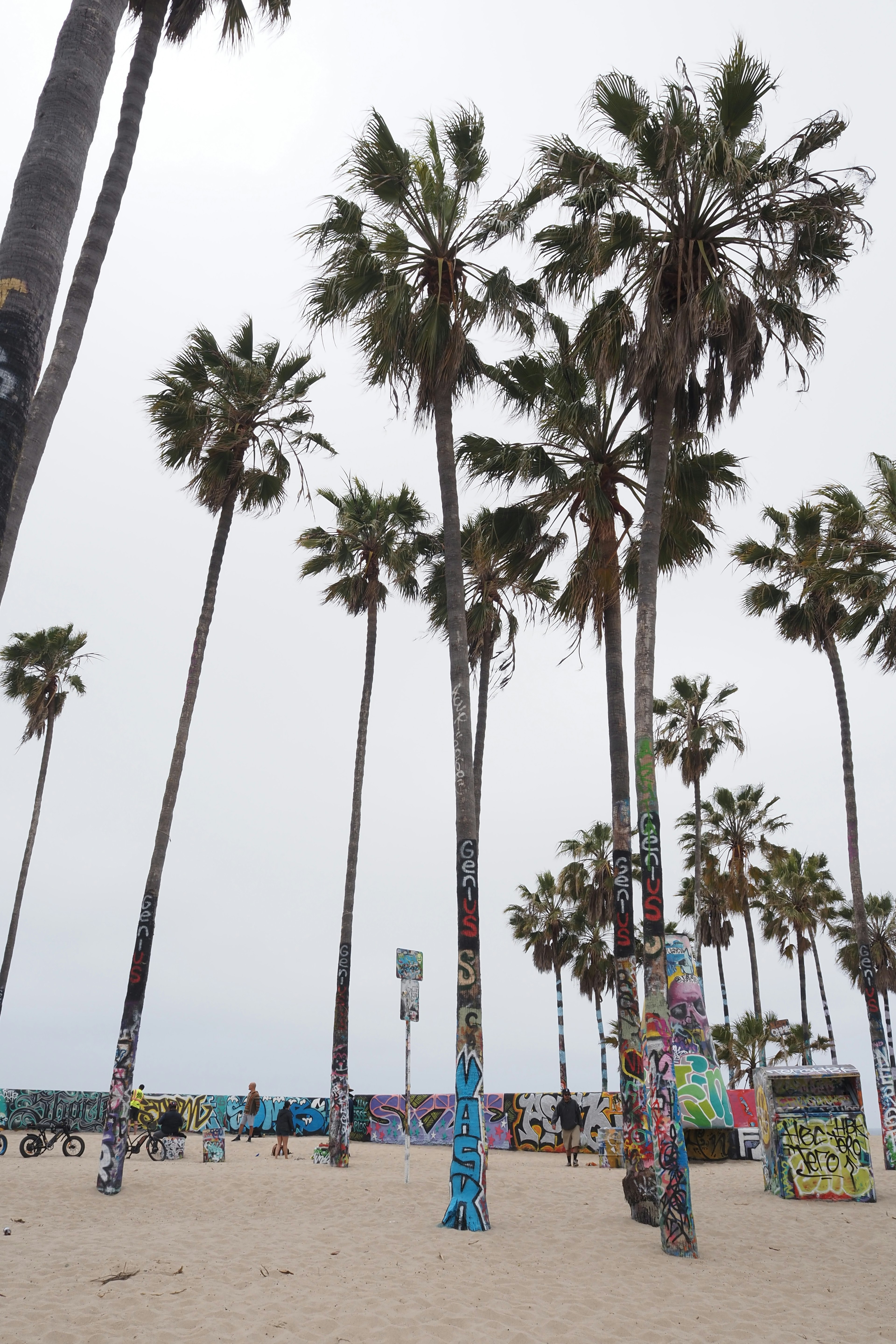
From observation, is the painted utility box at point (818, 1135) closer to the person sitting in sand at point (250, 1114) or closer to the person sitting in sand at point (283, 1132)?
the person sitting in sand at point (283, 1132)

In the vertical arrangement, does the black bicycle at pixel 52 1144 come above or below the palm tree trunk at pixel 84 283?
below

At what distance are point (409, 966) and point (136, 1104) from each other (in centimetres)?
1789

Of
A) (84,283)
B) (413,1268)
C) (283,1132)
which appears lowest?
(413,1268)

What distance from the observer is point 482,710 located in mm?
22625

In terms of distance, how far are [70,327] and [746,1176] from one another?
2033 cm

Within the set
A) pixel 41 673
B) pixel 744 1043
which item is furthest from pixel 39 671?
pixel 744 1043

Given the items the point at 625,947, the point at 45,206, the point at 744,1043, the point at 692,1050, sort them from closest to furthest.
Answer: the point at 45,206 < the point at 625,947 < the point at 692,1050 < the point at 744,1043

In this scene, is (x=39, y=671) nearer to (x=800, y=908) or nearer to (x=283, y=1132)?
(x=283, y=1132)

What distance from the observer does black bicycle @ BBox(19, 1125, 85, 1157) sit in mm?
19797

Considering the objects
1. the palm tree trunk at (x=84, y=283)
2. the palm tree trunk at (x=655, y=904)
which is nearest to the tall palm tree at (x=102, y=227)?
the palm tree trunk at (x=84, y=283)

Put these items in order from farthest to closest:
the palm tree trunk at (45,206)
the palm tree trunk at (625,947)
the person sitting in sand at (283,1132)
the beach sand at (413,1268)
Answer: the person sitting in sand at (283,1132) → the palm tree trunk at (625,947) → the beach sand at (413,1268) → the palm tree trunk at (45,206)

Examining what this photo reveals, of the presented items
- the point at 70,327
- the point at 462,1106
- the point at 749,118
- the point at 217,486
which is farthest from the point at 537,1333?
the point at 217,486

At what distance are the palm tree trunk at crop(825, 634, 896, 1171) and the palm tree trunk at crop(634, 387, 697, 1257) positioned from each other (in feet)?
33.9

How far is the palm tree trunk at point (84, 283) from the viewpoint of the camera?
4871mm
